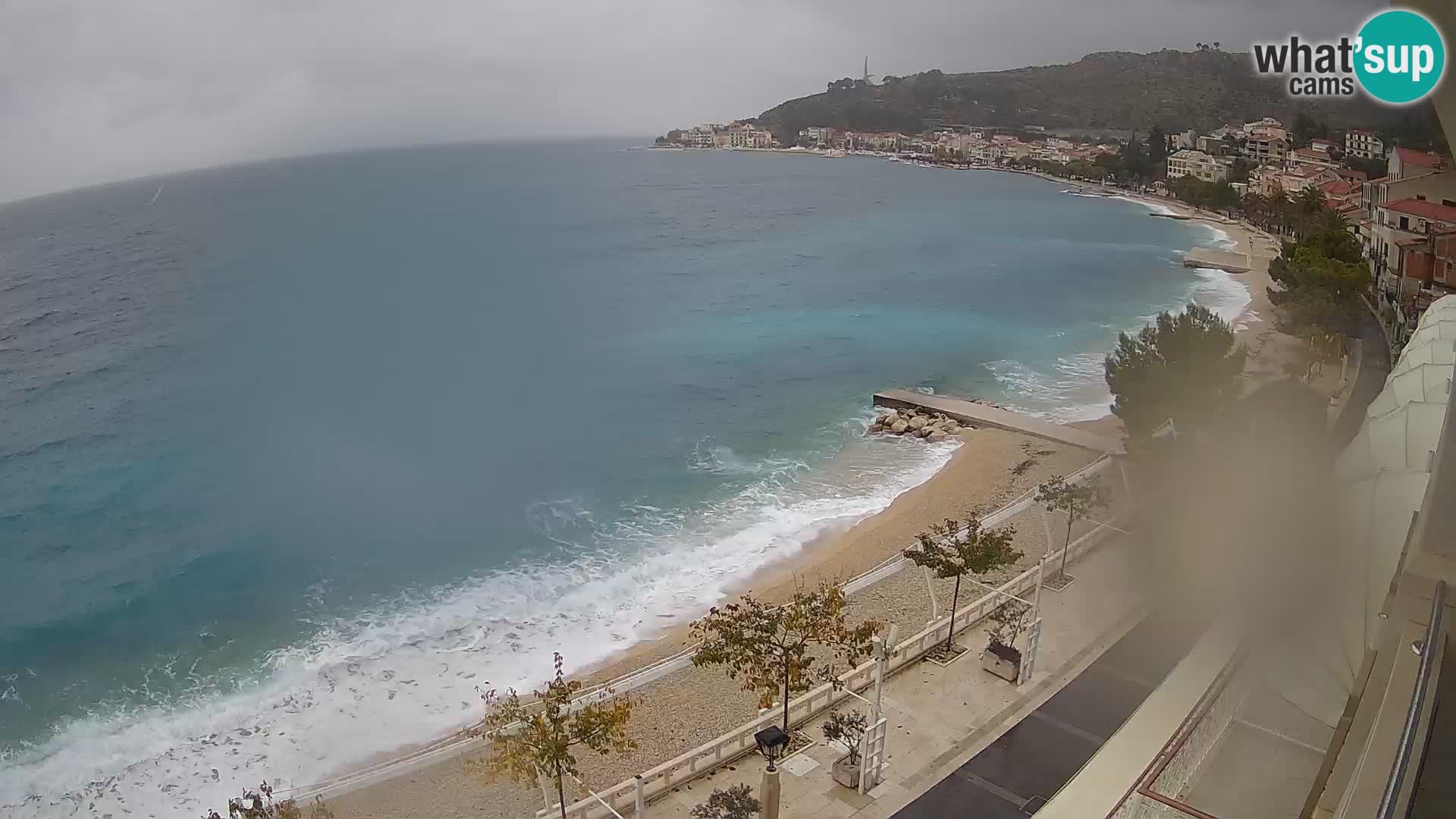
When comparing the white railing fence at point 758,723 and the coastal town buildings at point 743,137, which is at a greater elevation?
the coastal town buildings at point 743,137

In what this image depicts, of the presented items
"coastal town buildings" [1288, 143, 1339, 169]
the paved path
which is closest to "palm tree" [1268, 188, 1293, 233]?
"coastal town buildings" [1288, 143, 1339, 169]

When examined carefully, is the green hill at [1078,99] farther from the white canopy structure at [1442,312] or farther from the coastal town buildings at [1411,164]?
the white canopy structure at [1442,312]

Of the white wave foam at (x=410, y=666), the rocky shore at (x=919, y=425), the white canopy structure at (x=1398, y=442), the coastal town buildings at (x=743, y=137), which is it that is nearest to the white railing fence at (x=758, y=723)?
the white canopy structure at (x=1398, y=442)

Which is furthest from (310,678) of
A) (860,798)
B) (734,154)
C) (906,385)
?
(734,154)

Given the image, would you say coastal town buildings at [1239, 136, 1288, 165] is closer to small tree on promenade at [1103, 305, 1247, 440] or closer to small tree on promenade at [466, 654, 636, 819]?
small tree on promenade at [1103, 305, 1247, 440]

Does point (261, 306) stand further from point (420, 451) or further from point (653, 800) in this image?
point (653, 800)

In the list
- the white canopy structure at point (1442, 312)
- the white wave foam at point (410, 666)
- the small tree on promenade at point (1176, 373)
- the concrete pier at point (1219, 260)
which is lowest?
the white wave foam at point (410, 666)
